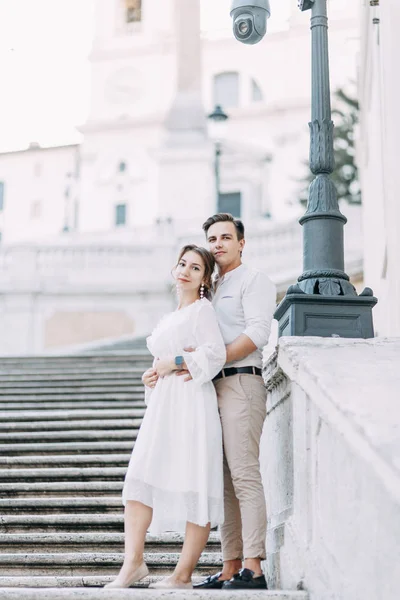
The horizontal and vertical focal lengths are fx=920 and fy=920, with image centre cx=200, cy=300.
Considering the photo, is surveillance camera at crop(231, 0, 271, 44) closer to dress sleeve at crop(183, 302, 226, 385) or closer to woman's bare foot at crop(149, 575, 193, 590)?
dress sleeve at crop(183, 302, 226, 385)

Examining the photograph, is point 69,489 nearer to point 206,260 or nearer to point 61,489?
point 61,489

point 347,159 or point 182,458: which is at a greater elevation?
point 347,159

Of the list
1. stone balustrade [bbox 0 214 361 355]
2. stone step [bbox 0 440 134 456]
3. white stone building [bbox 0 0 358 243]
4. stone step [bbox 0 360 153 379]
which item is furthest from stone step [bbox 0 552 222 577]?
white stone building [bbox 0 0 358 243]

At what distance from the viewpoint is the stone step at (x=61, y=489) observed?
21.3 ft

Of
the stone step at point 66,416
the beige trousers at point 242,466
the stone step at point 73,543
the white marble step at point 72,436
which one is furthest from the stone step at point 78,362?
the beige trousers at point 242,466

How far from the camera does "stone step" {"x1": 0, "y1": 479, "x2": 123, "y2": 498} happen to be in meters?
6.49

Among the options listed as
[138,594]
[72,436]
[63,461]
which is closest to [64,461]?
[63,461]

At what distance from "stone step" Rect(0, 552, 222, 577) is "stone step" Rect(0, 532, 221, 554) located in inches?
11.5

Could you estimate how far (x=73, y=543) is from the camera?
17.9 feet

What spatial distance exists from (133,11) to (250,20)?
181 ft

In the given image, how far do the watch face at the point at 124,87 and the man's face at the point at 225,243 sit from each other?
52.5 m

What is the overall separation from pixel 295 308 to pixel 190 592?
5.09 feet

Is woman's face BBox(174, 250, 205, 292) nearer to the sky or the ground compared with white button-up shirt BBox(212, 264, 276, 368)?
nearer to the sky

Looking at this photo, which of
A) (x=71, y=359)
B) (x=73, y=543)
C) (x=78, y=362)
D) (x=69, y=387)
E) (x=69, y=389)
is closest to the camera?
(x=73, y=543)
